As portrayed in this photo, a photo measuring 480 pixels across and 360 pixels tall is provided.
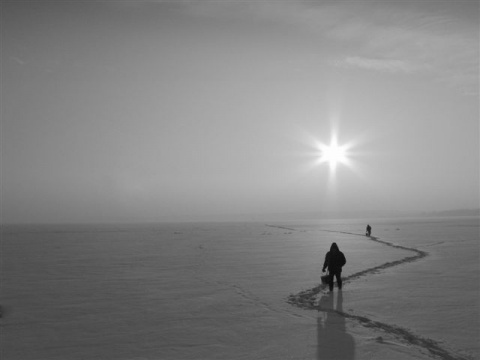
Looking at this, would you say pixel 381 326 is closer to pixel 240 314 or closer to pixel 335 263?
pixel 240 314

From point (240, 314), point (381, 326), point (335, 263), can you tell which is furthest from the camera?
point (335, 263)

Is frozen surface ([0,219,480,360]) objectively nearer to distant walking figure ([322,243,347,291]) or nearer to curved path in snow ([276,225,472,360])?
curved path in snow ([276,225,472,360])

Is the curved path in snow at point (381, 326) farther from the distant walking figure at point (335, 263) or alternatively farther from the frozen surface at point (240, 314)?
the distant walking figure at point (335, 263)

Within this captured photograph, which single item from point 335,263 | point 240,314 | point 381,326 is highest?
point 335,263

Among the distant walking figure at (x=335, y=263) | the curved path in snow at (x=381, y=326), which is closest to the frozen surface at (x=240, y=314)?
the curved path in snow at (x=381, y=326)

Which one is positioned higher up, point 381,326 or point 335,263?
point 335,263

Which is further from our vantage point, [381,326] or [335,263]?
[335,263]

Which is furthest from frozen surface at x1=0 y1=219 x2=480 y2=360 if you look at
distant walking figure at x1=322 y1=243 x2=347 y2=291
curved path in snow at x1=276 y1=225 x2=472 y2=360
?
distant walking figure at x1=322 y1=243 x2=347 y2=291

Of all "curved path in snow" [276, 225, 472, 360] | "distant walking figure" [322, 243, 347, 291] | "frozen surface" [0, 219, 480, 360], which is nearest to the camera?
"curved path in snow" [276, 225, 472, 360]

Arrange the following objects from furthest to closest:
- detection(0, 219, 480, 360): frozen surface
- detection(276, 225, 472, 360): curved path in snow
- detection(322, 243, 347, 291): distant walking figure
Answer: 1. detection(322, 243, 347, 291): distant walking figure
2. detection(0, 219, 480, 360): frozen surface
3. detection(276, 225, 472, 360): curved path in snow

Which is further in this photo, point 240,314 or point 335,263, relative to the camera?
point 335,263

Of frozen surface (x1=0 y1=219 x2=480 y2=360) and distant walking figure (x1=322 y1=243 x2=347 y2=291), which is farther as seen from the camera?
distant walking figure (x1=322 y1=243 x2=347 y2=291)

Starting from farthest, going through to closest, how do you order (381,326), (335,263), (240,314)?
(335,263) < (240,314) < (381,326)

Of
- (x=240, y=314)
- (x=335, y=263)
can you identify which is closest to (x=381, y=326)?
(x=240, y=314)
